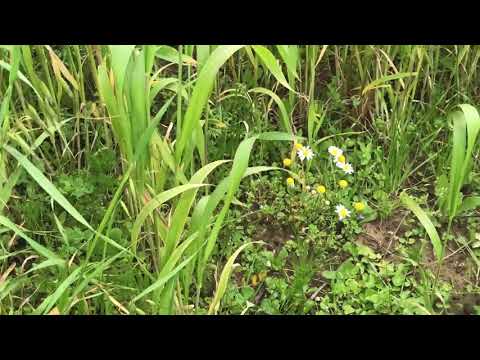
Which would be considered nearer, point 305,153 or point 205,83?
point 205,83

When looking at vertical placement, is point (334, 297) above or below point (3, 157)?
below

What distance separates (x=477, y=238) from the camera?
1.54 meters

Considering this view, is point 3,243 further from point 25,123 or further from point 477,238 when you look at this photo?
point 477,238

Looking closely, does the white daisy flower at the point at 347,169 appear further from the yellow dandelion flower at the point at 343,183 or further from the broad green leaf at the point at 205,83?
the broad green leaf at the point at 205,83

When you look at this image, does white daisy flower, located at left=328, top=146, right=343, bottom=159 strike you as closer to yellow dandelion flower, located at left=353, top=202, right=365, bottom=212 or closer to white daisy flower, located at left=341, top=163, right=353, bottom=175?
white daisy flower, located at left=341, top=163, right=353, bottom=175

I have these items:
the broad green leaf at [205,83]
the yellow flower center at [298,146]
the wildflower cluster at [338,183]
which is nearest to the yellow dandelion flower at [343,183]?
the wildflower cluster at [338,183]

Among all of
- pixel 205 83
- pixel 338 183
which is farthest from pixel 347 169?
pixel 205 83

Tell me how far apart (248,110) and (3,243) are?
27.2 inches

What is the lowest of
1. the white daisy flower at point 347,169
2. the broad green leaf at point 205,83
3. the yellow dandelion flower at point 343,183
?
the yellow dandelion flower at point 343,183

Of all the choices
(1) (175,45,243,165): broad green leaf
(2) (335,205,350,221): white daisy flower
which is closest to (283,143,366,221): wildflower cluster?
(2) (335,205,350,221): white daisy flower

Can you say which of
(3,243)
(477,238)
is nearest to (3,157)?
(3,243)

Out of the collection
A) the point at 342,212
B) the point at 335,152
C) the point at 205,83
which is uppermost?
the point at 205,83

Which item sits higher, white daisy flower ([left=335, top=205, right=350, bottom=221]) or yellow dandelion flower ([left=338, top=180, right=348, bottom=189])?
yellow dandelion flower ([left=338, top=180, right=348, bottom=189])

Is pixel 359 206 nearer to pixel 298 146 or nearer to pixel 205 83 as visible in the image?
pixel 298 146
